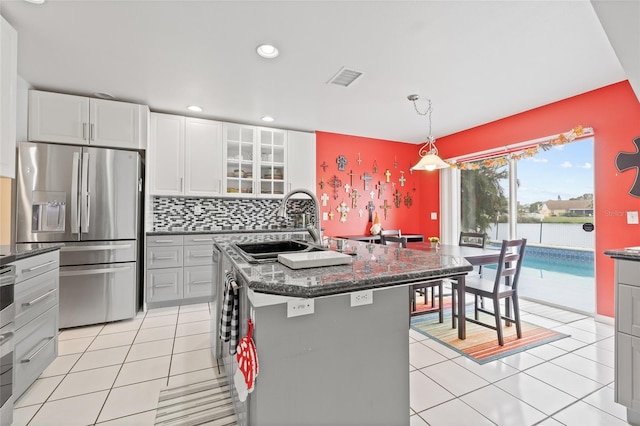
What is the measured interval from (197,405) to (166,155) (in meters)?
2.95

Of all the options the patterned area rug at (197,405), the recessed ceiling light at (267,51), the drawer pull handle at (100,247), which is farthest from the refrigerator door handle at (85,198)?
the recessed ceiling light at (267,51)

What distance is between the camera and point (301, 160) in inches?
175

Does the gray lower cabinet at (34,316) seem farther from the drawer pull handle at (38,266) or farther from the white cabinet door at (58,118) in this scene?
the white cabinet door at (58,118)

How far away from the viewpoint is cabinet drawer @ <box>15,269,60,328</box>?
172 cm

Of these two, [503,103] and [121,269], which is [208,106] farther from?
[503,103]

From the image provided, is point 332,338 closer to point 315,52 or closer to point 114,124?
point 315,52

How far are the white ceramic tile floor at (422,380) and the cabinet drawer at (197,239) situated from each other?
107 centimetres

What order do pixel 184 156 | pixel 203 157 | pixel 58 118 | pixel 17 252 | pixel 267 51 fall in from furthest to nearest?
pixel 203 157 < pixel 184 156 < pixel 58 118 < pixel 267 51 < pixel 17 252

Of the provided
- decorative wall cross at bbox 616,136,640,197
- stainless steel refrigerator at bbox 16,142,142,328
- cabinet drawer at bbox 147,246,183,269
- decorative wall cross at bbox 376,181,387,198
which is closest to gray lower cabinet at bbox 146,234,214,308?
cabinet drawer at bbox 147,246,183,269

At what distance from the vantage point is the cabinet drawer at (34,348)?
5.74ft

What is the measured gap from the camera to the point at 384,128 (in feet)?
15.1

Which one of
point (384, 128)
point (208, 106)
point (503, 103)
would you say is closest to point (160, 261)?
point (208, 106)

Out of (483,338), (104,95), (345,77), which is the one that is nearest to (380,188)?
(345,77)

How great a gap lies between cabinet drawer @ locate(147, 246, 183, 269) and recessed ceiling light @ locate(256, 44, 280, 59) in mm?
2446
